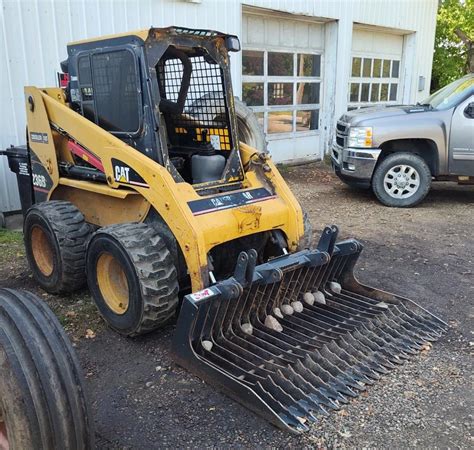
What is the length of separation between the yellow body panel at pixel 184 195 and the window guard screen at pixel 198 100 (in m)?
0.31

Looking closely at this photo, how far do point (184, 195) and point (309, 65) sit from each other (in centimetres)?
893

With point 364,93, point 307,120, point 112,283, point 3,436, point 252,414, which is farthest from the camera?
point 364,93

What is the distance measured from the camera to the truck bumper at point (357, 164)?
307 inches

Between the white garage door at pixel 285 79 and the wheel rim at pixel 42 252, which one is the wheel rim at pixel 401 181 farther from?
the wheel rim at pixel 42 252

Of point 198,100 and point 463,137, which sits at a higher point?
point 198,100

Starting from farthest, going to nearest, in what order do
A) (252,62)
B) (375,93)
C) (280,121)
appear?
(375,93) < (280,121) < (252,62)

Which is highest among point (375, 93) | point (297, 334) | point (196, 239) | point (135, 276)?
point (375, 93)

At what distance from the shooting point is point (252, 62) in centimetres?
1012

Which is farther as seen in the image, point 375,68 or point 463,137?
point 375,68

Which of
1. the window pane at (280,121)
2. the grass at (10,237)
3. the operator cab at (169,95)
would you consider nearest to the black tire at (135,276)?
the operator cab at (169,95)

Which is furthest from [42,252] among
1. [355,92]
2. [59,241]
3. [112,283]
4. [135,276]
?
[355,92]

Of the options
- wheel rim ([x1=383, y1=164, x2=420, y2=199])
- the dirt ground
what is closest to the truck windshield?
wheel rim ([x1=383, y1=164, x2=420, y2=199])

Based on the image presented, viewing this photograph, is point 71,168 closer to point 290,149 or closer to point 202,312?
point 202,312

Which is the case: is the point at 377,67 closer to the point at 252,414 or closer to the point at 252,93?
the point at 252,93
